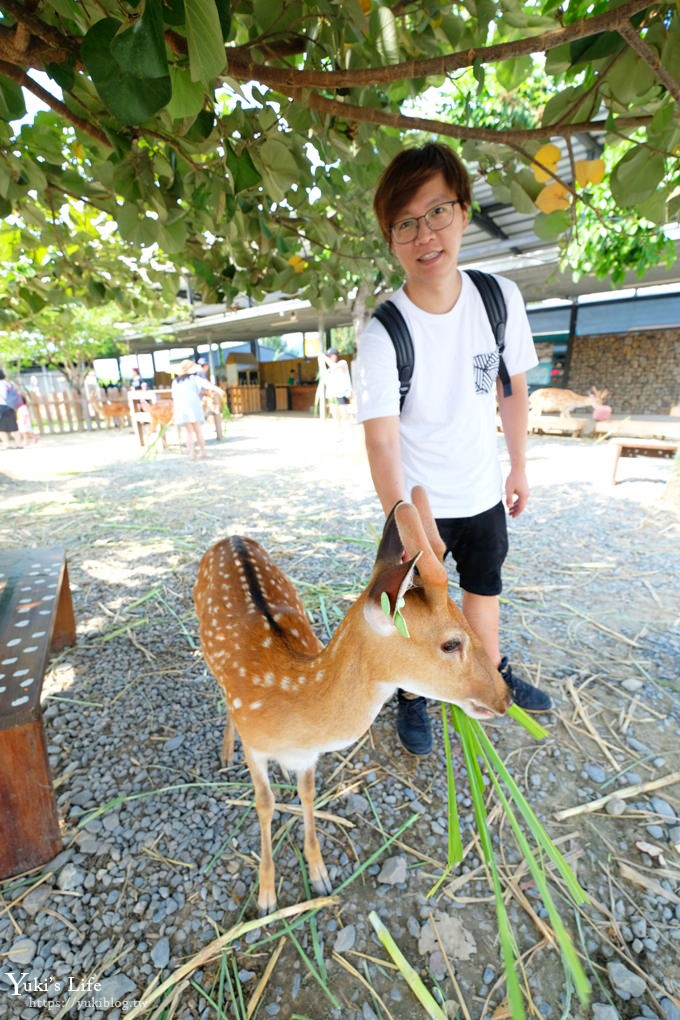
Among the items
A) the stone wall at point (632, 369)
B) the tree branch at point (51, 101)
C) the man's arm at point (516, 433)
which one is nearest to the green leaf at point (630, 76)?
the man's arm at point (516, 433)

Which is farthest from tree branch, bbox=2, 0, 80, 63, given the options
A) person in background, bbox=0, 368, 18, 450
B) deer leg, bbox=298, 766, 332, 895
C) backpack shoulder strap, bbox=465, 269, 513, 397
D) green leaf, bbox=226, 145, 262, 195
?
person in background, bbox=0, 368, 18, 450

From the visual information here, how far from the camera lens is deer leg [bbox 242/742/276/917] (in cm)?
157

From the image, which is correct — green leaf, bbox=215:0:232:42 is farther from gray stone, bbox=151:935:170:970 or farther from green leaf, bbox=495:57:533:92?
gray stone, bbox=151:935:170:970

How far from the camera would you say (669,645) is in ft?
9.75

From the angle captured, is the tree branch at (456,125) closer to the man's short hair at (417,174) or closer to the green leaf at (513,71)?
the man's short hair at (417,174)

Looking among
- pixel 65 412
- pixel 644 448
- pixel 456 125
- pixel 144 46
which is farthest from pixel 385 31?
pixel 65 412

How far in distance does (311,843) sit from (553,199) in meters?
2.52

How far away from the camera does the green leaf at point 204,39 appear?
2.33 ft

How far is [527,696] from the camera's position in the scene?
2.41 meters

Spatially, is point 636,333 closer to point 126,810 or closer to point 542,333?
point 542,333

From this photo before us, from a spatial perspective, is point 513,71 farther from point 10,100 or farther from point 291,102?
point 10,100

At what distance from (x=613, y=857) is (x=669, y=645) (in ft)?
5.65

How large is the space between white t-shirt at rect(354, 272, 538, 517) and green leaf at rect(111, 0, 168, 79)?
984 millimetres

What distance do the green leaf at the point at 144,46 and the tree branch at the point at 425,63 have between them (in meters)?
0.65
